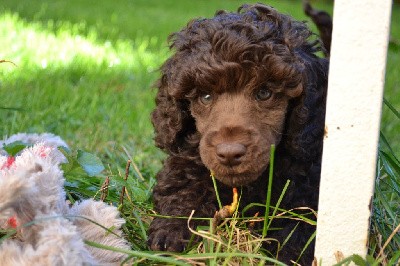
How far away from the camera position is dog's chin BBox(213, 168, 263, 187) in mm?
2658

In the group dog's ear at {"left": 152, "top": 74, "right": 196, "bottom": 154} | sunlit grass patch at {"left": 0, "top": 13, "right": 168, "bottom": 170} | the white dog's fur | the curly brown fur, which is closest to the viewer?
the white dog's fur

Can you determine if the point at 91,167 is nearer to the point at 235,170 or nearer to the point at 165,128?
the point at 165,128

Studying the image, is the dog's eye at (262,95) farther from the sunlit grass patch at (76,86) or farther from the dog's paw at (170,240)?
the sunlit grass patch at (76,86)

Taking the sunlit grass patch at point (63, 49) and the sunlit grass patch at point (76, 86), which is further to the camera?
the sunlit grass patch at point (63, 49)

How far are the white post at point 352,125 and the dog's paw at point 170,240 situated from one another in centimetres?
63

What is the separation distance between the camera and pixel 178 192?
302 centimetres

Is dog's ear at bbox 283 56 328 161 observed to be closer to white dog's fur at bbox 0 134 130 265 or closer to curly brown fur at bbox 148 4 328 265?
curly brown fur at bbox 148 4 328 265

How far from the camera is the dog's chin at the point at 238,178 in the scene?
266 cm

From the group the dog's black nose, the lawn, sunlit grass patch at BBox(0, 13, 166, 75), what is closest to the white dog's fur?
the lawn

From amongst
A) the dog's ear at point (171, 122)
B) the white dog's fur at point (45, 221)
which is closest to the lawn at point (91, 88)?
the dog's ear at point (171, 122)

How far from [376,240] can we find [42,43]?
5464 millimetres

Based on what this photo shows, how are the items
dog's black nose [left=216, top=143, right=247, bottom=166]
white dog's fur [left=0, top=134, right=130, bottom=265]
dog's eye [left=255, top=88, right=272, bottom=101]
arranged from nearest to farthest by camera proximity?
white dog's fur [left=0, top=134, right=130, bottom=265], dog's black nose [left=216, top=143, right=247, bottom=166], dog's eye [left=255, top=88, right=272, bottom=101]

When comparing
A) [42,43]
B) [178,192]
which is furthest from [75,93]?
[178,192]

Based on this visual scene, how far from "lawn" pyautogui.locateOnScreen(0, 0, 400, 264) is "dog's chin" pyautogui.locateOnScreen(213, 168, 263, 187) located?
1.66ft
